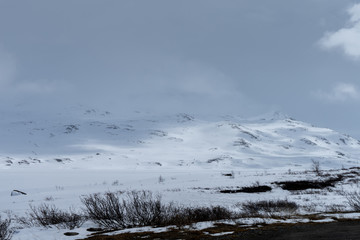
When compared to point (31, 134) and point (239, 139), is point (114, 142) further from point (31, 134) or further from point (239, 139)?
point (239, 139)

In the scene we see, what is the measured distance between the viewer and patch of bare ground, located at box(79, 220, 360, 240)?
23.9 ft

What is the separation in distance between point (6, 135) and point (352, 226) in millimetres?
190086

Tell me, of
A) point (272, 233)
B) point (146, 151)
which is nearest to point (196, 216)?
point (272, 233)

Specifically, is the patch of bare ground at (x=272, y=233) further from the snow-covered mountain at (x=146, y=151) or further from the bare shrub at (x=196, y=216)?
the snow-covered mountain at (x=146, y=151)

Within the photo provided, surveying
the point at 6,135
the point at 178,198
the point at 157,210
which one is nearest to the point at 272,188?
the point at 178,198

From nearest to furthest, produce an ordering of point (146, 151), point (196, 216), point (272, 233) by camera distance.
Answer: point (272, 233) < point (196, 216) < point (146, 151)

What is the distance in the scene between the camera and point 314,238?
7000 mm

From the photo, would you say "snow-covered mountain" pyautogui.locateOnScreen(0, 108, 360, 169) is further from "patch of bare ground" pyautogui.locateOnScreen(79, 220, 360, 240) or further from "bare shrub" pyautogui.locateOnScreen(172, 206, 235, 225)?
"patch of bare ground" pyautogui.locateOnScreen(79, 220, 360, 240)

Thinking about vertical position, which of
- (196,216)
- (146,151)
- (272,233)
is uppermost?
(146,151)

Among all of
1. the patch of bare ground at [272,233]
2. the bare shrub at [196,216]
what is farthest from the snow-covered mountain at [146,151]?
the patch of bare ground at [272,233]

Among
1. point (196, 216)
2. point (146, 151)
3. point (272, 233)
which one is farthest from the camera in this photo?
point (146, 151)

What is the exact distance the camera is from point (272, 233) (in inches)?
310

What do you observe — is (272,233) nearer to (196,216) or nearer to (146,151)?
(196,216)

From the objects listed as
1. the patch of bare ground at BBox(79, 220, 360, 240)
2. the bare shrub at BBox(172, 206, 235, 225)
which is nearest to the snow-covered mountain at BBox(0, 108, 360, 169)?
the bare shrub at BBox(172, 206, 235, 225)
